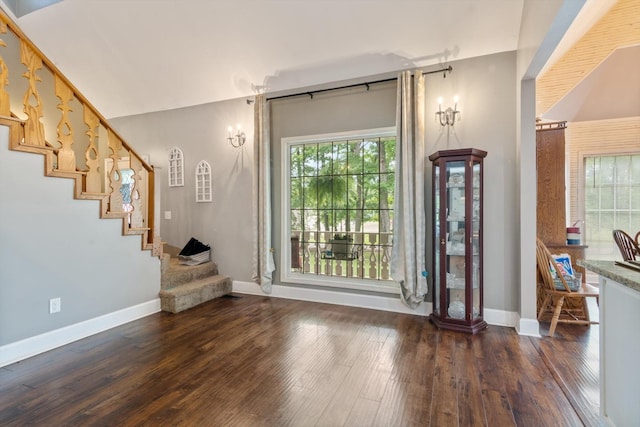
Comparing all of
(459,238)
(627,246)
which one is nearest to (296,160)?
(459,238)

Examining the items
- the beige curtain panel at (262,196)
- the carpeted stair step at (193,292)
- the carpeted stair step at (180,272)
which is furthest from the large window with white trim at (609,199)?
the carpeted stair step at (180,272)

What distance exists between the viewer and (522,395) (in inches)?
82.7

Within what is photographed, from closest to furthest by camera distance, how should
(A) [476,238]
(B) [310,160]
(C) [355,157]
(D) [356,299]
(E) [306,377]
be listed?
1. (E) [306,377]
2. (A) [476,238]
3. (D) [356,299]
4. (C) [355,157]
5. (B) [310,160]

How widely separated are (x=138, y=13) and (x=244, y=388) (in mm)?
4399

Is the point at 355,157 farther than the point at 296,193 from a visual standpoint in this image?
No

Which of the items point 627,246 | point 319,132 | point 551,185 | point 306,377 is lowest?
point 306,377

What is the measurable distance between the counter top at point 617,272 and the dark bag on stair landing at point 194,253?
4.48 m

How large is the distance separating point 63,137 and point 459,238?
4214mm

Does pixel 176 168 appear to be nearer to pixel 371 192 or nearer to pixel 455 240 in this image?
pixel 371 192

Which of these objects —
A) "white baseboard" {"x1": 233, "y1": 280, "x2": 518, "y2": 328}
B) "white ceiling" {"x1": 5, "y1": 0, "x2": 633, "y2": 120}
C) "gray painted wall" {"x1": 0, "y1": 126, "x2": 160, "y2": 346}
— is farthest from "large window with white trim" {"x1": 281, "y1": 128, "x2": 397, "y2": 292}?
"gray painted wall" {"x1": 0, "y1": 126, "x2": 160, "y2": 346}

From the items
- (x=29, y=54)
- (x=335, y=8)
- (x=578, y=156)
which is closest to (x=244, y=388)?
(x=29, y=54)

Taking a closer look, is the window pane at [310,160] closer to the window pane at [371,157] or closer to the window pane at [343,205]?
the window pane at [343,205]

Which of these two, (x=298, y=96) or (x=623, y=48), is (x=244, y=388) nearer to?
(x=298, y=96)

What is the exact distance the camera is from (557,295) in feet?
10.1
